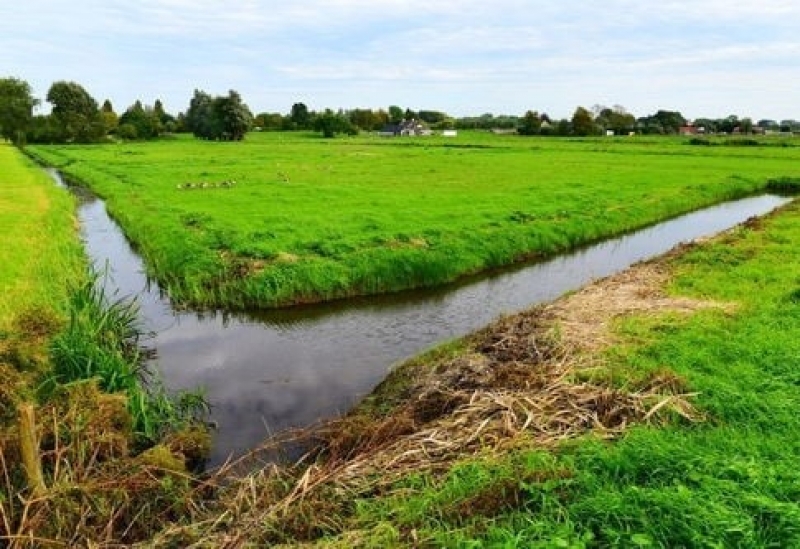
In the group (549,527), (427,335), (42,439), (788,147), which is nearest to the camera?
(549,527)

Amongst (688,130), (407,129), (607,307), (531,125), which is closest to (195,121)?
(407,129)

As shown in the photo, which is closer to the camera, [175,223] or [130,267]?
[130,267]

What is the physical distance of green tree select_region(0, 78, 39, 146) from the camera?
99688 millimetres

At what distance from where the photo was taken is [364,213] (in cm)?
2484

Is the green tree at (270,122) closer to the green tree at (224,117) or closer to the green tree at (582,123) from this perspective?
the green tree at (224,117)

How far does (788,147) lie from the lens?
7481 cm

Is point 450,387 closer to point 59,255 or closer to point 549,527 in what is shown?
point 549,527

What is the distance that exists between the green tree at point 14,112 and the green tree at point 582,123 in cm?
8695

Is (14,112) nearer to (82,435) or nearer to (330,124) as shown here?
(330,124)

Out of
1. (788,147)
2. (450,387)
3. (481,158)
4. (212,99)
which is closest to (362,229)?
(450,387)

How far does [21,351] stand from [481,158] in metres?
51.5

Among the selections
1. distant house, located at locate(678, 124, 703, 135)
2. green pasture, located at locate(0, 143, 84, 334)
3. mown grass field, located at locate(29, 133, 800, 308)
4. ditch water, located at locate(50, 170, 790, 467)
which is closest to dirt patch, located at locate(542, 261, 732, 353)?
ditch water, located at locate(50, 170, 790, 467)

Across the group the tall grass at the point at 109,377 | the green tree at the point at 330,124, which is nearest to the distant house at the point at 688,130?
the green tree at the point at 330,124

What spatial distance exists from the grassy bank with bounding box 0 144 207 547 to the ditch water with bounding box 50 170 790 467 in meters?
0.91
